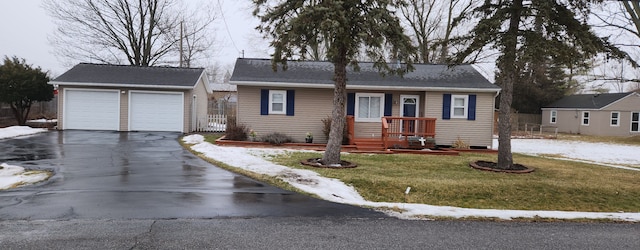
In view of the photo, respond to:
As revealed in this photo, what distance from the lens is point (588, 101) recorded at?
112 feet

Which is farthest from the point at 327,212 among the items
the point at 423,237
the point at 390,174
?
the point at 390,174

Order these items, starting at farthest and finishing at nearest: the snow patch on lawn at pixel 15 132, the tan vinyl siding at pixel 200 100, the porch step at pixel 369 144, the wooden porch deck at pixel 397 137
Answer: the tan vinyl siding at pixel 200 100 < the snow patch on lawn at pixel 15 132 < the wooden porch deck at pixel 397 137 < the porch step at pixel 369 144

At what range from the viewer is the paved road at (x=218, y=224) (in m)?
4.68

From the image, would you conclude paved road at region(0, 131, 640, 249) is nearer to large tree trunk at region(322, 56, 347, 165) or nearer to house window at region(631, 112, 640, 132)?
large tree trunk at region(322, 56, 347, 165)

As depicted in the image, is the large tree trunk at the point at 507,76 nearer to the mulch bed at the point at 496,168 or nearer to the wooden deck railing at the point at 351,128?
the mulch bed at the point at 496,168

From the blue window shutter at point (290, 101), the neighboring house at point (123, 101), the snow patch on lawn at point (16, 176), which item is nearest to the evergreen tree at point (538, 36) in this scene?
the blue window shutter at point (290, 101)

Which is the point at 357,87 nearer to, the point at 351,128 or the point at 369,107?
the point at 369,107

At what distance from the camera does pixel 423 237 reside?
5.08 metres

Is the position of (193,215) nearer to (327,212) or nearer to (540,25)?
(327,212)

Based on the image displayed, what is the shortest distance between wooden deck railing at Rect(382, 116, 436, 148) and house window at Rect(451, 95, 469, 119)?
166cm

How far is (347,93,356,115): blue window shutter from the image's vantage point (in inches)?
644

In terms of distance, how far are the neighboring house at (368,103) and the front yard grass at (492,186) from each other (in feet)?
16.9

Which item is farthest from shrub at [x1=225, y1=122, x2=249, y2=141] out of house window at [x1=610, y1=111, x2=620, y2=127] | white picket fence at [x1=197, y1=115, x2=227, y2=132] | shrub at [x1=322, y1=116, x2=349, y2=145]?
house window at [x1=610, y1=111, x2=620, y2=127]

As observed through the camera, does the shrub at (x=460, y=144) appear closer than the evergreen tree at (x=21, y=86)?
Yes
